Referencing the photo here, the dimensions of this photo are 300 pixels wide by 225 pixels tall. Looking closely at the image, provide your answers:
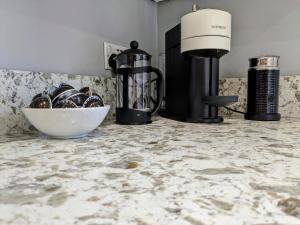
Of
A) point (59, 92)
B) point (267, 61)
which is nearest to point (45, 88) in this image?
point (59, 92)

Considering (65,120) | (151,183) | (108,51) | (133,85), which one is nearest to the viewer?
(151,183)

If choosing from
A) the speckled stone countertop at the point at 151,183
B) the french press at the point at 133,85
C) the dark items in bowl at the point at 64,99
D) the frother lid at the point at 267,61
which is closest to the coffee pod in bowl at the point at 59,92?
the dark items in bowl at the point at 64,99

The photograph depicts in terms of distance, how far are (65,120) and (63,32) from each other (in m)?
0.43

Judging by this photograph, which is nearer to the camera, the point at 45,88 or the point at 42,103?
the point at 42,103

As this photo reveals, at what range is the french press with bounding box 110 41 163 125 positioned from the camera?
2.91 feet

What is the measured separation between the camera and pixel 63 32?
869mm

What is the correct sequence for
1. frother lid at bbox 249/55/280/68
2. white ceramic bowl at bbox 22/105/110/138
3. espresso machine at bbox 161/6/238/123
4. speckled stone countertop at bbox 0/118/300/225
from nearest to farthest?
speckled stone countertop at bbox 0/118/300/225, white ceramic bowl at bbox 22/105/110/138, espresso machine at bbox 161/6/238/123, frother lid at bbox 249/55/280/68

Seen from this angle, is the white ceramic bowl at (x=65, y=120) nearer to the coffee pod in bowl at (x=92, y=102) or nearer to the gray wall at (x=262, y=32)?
the coffee pod in bowl at (x=92, y=102)

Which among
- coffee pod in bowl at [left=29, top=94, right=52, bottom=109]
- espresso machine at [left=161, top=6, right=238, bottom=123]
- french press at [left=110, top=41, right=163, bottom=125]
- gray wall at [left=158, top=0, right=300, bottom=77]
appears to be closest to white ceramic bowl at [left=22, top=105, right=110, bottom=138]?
coffee pod in bowl at [left=29, top=94, right=52, bottom=109]

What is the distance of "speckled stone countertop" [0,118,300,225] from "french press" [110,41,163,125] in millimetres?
350

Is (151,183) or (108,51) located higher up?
(108,51)

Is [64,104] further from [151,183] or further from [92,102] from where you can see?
[151,183]

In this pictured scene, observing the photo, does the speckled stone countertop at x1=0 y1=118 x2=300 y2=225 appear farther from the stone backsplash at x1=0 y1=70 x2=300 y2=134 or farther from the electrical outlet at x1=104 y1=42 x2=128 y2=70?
the electrical outlet at x1=104 y1=42 x2=128 y2=70

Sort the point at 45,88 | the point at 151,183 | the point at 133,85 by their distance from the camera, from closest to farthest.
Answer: the point at 151,183
the point at 45,88
the point at 133,85
